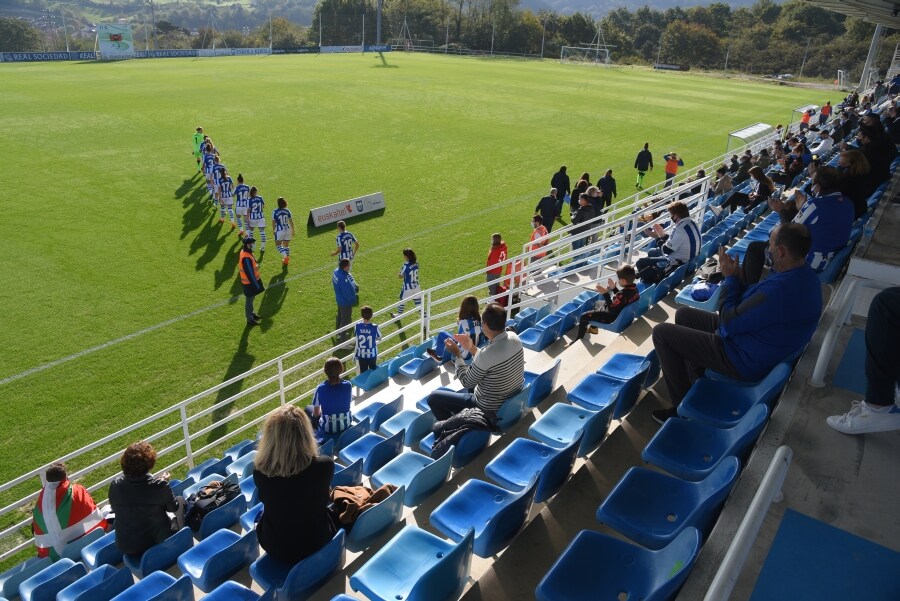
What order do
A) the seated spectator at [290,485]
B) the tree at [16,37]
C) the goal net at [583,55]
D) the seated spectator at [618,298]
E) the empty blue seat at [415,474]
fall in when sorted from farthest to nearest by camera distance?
the goal net at [583,55] → the tree at [16,37] → the seated spectator at [618,298] → the empty blue seat at [415,474] → the seated spectator at [290,485]

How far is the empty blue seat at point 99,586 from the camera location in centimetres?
379

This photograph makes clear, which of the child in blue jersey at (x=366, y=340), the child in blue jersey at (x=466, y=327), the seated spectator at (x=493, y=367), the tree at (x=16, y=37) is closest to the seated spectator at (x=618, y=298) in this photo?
the child in blue jersey at (x=466, y=327)

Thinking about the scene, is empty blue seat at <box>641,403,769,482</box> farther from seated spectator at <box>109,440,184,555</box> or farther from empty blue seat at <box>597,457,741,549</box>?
seated spectator at <box>109,440,184,555</box>

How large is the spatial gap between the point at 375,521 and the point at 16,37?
8796cm

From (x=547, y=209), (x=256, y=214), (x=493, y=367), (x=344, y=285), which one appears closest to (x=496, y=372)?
(x=493, y=367)

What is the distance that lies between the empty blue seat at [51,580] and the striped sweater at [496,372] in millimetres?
3098

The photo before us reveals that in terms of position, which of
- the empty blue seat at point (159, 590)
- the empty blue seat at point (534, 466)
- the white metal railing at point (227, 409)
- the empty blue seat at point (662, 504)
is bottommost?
the white metal railing at point (227, 409)

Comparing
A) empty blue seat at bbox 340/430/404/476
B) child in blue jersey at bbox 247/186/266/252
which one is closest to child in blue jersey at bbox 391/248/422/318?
empty blue seat at bbox 340/430/404/476

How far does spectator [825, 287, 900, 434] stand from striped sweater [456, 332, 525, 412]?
83.5 inches

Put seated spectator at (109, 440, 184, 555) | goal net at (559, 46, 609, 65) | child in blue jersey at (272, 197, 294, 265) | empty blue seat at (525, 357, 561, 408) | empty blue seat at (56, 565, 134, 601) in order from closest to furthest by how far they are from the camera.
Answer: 1. empty blue seat at (56, 565, 134, 601)
2. seated spectator at (109, 440, 184, 555)
3. empty blue seat at (525, 357, 561, 408)
4. child in blue jersey at (272, 197, 294, 265)
5. goal net at (559, 46, 609, 65)

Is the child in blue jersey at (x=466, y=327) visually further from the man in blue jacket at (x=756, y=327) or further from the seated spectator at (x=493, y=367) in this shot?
the man in blue jacket at (x=756, y=327)

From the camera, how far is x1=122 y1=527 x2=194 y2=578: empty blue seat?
4.11 m

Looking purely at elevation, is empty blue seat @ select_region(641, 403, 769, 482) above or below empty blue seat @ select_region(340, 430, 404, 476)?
above

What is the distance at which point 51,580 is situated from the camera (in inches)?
165
